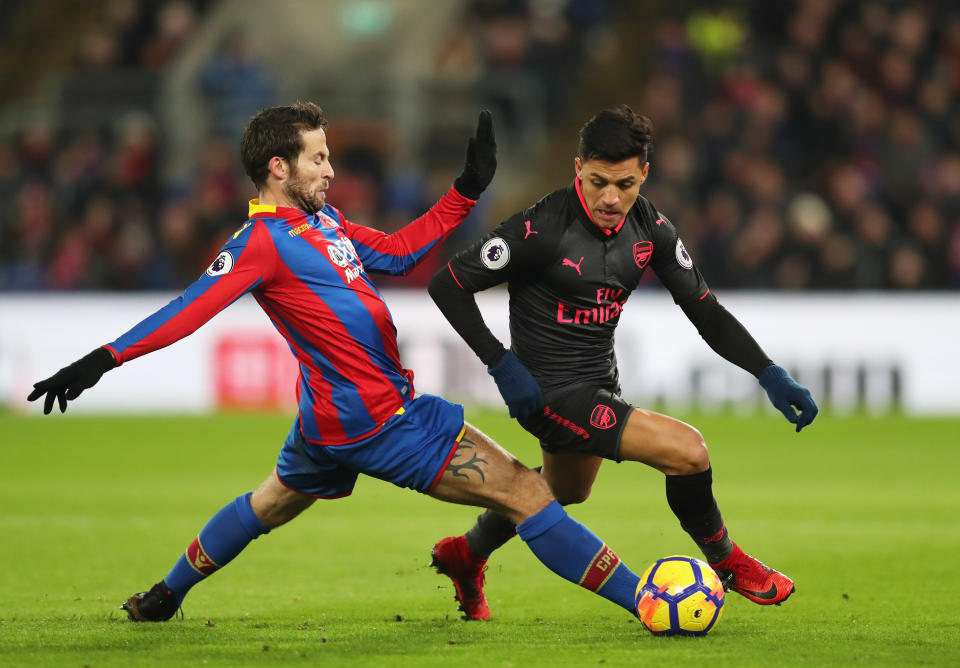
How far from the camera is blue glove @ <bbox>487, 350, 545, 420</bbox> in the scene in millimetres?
5227

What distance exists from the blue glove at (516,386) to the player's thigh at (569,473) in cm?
37

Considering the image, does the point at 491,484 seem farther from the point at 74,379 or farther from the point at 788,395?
the point at 74,379

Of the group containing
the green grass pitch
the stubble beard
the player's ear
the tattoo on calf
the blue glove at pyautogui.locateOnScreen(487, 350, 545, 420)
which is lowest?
the green grass pitch

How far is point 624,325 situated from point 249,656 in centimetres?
1063

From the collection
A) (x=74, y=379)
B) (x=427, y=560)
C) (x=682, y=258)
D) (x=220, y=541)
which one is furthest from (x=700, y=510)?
(x=427, y=560)

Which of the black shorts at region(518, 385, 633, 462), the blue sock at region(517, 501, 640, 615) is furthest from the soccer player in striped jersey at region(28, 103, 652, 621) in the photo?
the black shorts at region(518, 385, 633, 462)

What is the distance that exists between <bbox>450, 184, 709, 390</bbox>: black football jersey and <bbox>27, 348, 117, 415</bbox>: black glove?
1.33 metres

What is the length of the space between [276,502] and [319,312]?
2.63 feet

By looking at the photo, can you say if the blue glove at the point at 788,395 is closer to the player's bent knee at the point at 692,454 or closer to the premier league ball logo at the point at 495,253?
the player's bent knee at the point at 692,454

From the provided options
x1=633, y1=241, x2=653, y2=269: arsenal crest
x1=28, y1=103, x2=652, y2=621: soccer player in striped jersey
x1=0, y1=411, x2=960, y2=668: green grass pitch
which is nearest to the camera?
x1=0, y1=411, x2=960, y2=668: green grass pitch

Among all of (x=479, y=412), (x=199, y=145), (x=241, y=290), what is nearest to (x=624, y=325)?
(x=479, y=412)

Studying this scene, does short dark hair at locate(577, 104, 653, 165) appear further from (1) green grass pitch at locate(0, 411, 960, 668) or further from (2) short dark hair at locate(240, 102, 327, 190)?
(1) green grass pitch at locate(0, 411, 960, 668)

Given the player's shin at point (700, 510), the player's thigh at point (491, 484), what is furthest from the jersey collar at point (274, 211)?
the player's shin at point (700, 510)

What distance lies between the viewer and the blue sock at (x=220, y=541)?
18.2ft
